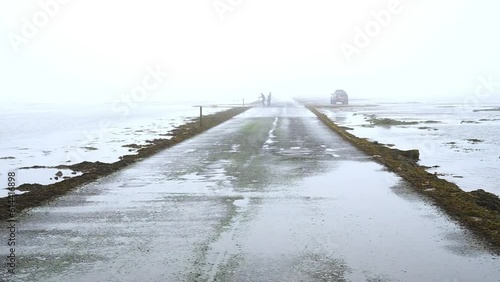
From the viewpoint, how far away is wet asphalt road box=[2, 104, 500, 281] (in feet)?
18.6

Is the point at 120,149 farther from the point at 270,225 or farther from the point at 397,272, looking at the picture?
the point at 397,272

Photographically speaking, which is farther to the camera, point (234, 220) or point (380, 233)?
point (234, 220)

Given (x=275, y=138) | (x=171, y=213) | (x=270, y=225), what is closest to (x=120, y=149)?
(x=275, y=138)

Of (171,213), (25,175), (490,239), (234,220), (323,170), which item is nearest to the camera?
(490,239)

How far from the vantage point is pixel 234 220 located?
26.3 ft

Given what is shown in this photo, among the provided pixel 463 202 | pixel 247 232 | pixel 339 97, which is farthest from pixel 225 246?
pixel 339 97

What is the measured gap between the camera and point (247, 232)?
7.31 m

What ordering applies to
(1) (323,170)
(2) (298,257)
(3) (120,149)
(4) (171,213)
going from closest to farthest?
(2) (298,257), (4) (171,213), (1) (323,170), (3) (120,149)

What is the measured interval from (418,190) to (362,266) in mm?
5406

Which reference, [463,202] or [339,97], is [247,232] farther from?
[339,97]

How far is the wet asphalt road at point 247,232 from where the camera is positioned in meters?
5.66

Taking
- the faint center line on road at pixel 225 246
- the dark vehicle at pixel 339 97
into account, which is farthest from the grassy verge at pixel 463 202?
the dark vehicle at pixel 339 97

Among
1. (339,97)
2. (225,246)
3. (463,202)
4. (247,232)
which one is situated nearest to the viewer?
(225,246)

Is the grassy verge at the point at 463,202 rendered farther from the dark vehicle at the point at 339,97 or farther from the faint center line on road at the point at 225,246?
the dark vehicle at the point at 339,97
